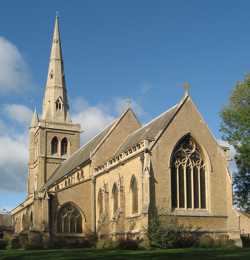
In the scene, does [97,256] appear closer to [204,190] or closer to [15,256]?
[15,256]

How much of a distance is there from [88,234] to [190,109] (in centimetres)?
1431

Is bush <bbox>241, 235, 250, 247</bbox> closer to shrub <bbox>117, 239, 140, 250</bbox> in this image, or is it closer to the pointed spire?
shrub <bbox>117, 239, 140, 250</bbox>

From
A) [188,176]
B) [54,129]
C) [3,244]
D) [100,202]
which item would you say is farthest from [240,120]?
[54,129]

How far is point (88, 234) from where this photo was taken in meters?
45.4

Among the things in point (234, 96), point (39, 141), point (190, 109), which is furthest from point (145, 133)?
point (39, 141)

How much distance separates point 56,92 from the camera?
71.3 metres

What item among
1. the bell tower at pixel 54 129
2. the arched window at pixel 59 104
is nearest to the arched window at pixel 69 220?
the bell tower at pixel 54 129

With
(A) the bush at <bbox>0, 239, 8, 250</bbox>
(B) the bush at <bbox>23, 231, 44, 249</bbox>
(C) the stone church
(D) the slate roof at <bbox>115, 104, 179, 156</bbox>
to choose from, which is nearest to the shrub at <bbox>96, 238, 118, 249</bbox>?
(C) the stone church

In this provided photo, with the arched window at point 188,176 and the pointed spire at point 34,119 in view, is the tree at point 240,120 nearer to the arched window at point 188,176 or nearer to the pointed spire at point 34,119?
the arched window at point 188,176

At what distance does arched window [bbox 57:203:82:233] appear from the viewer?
45.3 metres

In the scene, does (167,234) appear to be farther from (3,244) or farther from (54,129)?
(54,129)

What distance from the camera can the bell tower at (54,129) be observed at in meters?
69.6

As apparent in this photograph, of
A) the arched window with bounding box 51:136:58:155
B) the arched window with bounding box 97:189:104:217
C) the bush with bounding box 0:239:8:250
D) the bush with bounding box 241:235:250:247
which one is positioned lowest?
the bush with bounding box 0:239:8:250

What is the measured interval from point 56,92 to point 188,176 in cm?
3522
